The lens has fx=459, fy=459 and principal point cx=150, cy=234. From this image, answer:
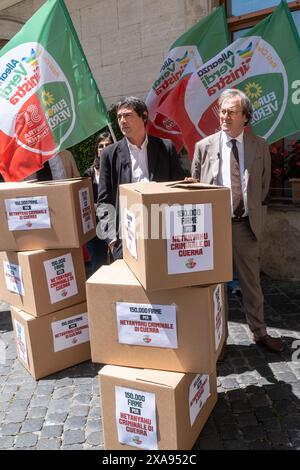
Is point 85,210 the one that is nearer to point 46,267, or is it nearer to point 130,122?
point 46,267

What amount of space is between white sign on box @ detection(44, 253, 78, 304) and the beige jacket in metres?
1.19

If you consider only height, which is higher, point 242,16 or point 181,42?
point 242,16

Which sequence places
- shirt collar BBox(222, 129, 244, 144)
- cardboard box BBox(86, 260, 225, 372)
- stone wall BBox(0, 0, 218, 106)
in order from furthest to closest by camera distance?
1. stone wall BBox(0, 0, 218, 106)
2. shirt collar BBox(222, 129, 244, 144)
3. cardboard box BBox(86, 260, 225, 372)

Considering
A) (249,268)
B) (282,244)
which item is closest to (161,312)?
Result: (249,268)

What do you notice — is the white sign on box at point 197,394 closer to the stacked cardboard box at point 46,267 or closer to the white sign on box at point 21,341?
the stacked cardboard box at point 46,267

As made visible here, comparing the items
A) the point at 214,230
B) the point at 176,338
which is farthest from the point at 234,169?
the point at 176,338

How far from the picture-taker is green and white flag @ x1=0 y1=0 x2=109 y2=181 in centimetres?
381

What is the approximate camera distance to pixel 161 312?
2.25 meters

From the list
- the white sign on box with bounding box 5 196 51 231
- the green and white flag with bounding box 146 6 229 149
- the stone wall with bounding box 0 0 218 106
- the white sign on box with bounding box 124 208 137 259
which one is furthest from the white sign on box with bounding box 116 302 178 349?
the stone wall with bounding box 0 0 218 106

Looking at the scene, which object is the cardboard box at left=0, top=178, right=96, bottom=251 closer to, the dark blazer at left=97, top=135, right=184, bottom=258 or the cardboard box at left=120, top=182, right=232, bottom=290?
the dark blazer at left=97, top=135, right=184, bottom=258

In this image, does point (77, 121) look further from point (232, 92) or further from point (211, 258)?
point (211, 258)

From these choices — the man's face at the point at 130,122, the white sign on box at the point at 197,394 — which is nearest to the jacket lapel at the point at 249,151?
the man's face at the point at 130,122

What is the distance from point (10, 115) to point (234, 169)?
193 cm
